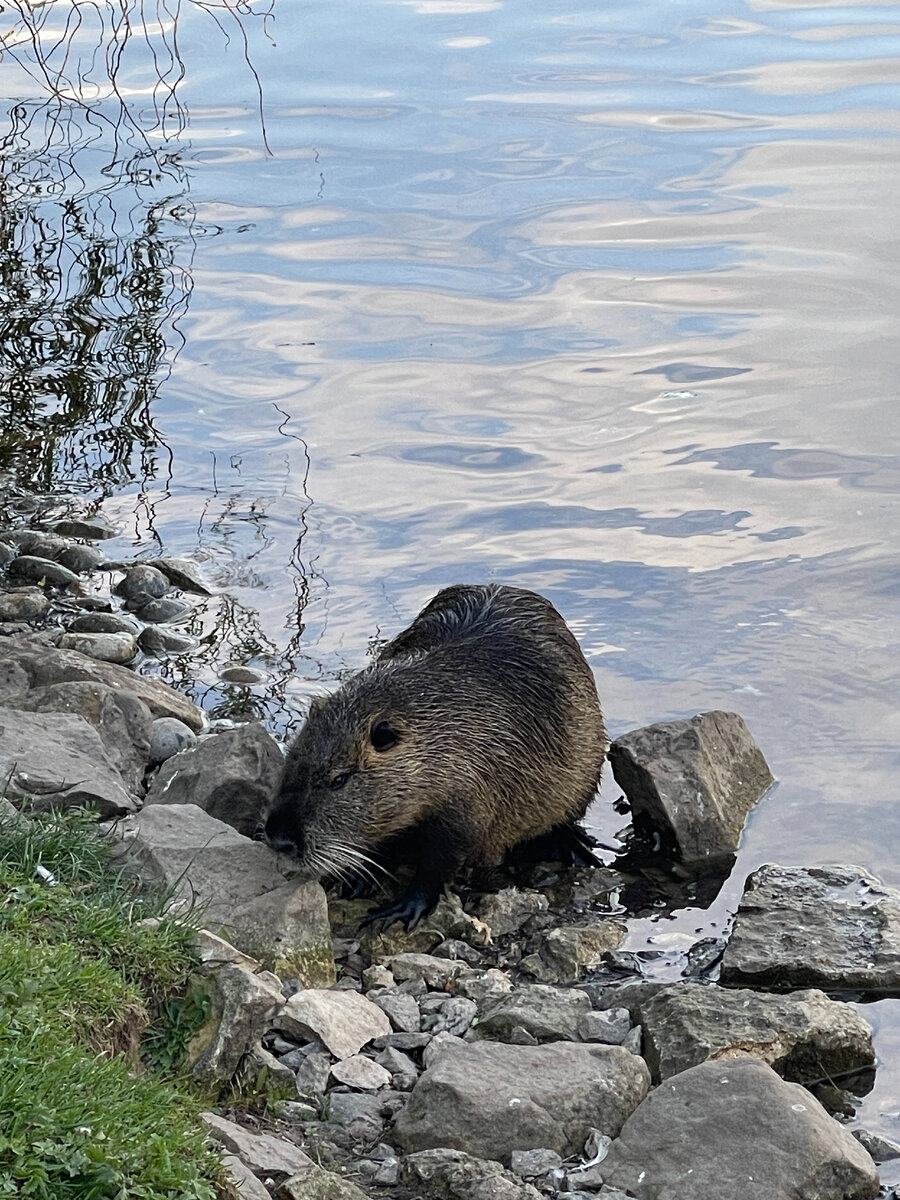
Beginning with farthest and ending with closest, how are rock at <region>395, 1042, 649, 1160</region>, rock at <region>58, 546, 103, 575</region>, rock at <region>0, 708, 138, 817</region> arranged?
rock at <region>58, 546, 103, 575</region>, rock at <region>0, 708, 138, 817</region>, rock at <region>395, 1042, 649, 1160</region>

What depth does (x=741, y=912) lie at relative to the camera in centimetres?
565

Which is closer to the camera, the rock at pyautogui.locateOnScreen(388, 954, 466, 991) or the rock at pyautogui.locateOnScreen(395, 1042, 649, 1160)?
the rock at pyautogui.locateOnScreen(395, 1042, 649, 1160)

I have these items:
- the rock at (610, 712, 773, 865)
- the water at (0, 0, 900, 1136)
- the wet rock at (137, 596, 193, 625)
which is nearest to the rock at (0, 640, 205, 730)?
the water at (0, 0, 900, 1136)

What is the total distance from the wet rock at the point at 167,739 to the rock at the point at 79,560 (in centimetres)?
174

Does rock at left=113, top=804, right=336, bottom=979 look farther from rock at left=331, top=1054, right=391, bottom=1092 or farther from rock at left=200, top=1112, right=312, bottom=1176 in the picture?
rock at left=200, top=1112, right=312, bottom=1176

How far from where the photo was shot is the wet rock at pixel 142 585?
7.77 m

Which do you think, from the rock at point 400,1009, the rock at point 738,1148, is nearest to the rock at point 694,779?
the rock at point 400,1009

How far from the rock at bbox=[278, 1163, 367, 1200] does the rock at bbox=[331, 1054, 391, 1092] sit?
2.06ft

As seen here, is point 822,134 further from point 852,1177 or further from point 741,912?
point 852,1177

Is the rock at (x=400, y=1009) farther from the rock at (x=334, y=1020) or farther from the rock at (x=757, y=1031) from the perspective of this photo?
the rock at (x=757, y=1031)

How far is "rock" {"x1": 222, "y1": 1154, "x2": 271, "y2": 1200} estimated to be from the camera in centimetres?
343

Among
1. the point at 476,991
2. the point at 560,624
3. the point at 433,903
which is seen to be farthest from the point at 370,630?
the point at 476,991

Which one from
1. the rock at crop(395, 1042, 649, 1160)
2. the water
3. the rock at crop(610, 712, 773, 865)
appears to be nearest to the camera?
the rock at crop(395, 1042, 649, 1160)

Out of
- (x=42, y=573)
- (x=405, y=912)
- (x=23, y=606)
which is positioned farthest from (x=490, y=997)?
(x=42, y=573)
